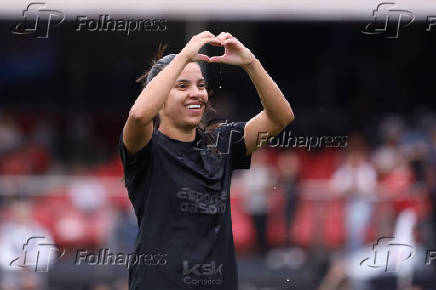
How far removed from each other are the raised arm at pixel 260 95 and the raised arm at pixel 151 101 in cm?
17

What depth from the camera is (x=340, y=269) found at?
10211mm

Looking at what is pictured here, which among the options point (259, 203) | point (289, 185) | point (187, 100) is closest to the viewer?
point (187, 100)

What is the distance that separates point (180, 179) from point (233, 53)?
1.90ft

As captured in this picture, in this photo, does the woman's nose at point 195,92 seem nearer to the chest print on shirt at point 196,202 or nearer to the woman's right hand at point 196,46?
the woman's right hand at point 196,46

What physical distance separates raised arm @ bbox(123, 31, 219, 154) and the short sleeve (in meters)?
0.44

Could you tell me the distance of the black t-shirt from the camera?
4230 millimetres

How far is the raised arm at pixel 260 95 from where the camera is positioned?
4.39 m

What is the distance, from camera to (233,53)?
14.5 ft

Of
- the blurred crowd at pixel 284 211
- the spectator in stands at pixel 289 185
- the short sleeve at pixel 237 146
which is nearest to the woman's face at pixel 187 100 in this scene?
the short sleeve at pixel 237 146

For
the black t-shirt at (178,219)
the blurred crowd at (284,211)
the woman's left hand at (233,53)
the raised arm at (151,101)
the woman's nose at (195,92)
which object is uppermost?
the blurred crowd at (284,211)

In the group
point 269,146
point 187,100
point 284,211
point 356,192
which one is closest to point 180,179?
point 187,100

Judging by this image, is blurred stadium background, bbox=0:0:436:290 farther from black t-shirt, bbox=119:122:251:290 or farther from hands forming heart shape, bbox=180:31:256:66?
hands forming heart shape, bbox=180:31:256:66

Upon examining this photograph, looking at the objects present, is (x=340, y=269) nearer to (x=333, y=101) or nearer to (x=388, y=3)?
(x=388, y=3)

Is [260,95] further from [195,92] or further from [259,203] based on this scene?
[259,203]
